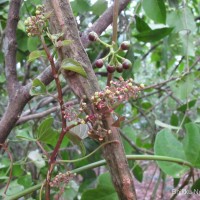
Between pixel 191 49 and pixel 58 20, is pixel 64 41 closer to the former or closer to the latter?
pixel 58 20

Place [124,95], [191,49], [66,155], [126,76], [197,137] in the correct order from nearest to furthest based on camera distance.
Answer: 1. [124,95]
2. [197,137]
3. [126,76]
4. [191,49]
5. [66,155]

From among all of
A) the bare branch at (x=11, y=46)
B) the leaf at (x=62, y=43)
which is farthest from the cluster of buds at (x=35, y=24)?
the bare branch at (x=11, y=46)

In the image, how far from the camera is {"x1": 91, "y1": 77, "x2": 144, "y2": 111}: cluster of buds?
13.7 inches

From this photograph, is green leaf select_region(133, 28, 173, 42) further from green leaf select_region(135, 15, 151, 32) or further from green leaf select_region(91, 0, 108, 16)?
green leaf select_region(91, 0, 108, 16)

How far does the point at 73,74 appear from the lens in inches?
15.4

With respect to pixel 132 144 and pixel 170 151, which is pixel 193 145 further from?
pixel 132 144

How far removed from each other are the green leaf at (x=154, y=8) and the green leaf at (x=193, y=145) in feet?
0.80

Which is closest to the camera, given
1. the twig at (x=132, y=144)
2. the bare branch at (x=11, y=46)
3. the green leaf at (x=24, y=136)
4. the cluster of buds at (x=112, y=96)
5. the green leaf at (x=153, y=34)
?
the cluster of buds at (x=112, y=96)

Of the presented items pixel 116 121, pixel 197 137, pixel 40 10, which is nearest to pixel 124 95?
pixel 116 121

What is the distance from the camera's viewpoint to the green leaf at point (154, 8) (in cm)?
68

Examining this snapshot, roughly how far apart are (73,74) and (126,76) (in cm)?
31

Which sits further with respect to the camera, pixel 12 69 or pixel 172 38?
pixel 172 38

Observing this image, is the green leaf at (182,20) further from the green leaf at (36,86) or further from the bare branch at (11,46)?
the green leaf at (36,86)

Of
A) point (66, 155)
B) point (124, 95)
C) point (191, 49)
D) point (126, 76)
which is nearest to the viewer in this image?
point (124, 95)
